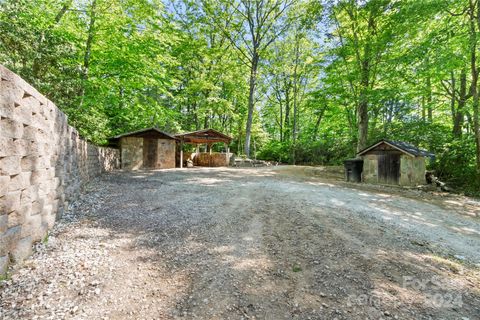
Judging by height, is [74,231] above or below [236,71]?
below

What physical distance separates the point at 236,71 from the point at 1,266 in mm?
24360

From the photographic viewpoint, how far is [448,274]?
116 inches

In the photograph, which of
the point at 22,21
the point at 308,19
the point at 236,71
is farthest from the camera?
the point at 236,71

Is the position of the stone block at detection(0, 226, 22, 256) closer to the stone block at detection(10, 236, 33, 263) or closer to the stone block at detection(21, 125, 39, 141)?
the stone block at detection(10, 236, 33, 263)

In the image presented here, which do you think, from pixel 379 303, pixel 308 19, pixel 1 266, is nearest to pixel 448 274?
pixel 379 303

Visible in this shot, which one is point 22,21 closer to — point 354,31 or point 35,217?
point 35,217

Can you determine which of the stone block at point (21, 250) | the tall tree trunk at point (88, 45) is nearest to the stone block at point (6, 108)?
the stone block at point (21, 250)

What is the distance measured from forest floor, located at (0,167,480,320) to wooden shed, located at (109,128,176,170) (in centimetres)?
1018

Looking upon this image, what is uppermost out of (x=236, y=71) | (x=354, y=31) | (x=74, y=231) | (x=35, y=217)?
(x=236, y=71)

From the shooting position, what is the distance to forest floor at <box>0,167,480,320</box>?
2203 mm

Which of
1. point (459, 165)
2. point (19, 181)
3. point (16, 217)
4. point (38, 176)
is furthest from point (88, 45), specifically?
point (459, 165)

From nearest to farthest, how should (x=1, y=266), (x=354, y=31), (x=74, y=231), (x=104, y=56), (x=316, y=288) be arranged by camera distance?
(x=1, y=266), (x=316, y=288), (x=74, y=231), (x=104, y=56), (x=354, y=31)

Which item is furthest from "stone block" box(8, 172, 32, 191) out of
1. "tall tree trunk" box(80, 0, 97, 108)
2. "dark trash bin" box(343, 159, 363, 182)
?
"dark trash bin" box(343, 159, 363, 182)

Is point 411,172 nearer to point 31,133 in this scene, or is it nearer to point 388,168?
point 388,168
